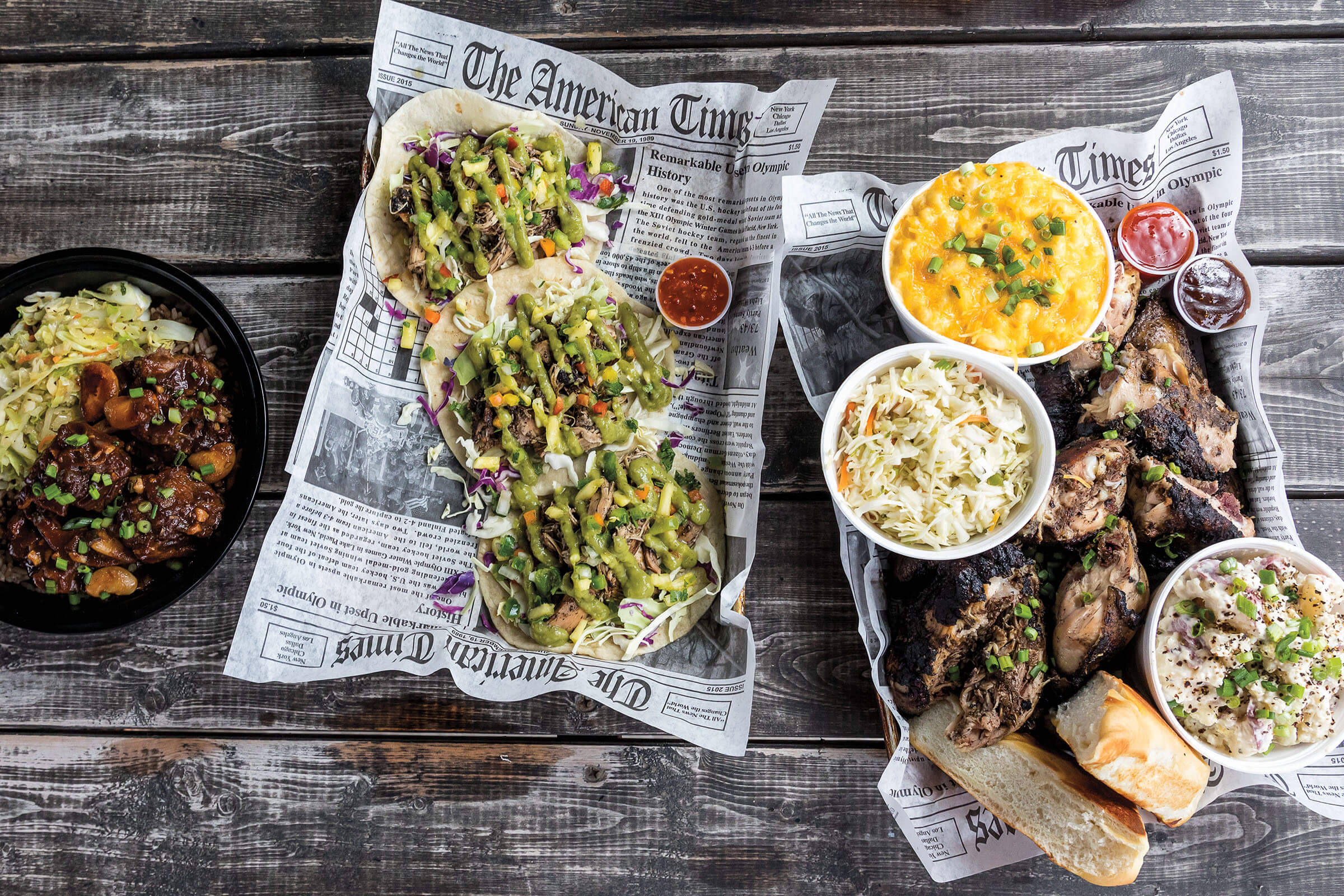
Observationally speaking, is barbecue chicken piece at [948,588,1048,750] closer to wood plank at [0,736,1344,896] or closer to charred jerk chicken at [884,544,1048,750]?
charred jerk chicken at [884,544,1048,750]

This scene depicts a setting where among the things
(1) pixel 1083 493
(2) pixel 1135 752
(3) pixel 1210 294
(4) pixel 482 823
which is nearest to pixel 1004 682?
(2) pixel 1135 752

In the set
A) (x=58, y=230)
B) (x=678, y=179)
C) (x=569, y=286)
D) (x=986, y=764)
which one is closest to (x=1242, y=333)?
(x=986, y=764)

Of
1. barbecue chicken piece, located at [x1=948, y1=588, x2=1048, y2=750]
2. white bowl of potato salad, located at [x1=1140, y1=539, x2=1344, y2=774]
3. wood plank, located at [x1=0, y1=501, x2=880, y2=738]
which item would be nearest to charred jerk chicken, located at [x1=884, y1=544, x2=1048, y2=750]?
barbecue chicken piece, located at [x1=948, y1=588, x2=1048, y2=750]

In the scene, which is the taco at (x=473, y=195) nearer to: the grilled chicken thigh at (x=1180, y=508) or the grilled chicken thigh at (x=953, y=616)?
the grilled chicken thigh at (x=953, y=616)

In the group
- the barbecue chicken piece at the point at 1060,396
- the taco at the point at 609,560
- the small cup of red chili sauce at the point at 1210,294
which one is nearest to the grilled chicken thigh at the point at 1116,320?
the barbecue chicken piece at the point at 1060,396

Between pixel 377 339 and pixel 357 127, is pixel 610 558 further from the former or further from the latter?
pixel 357 127
